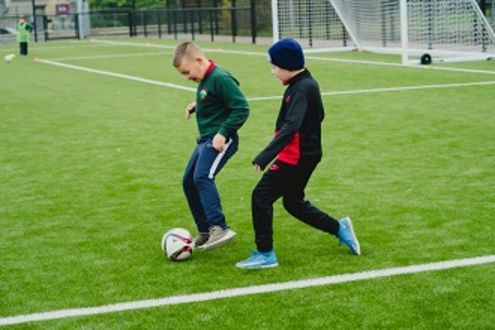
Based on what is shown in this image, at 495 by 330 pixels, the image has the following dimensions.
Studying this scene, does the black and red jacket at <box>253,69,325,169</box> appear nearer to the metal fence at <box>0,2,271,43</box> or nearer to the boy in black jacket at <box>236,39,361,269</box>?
the boy in black jacket at <box>236,39,361,269</box>

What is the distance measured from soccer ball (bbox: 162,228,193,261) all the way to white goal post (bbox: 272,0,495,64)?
47.1 ft

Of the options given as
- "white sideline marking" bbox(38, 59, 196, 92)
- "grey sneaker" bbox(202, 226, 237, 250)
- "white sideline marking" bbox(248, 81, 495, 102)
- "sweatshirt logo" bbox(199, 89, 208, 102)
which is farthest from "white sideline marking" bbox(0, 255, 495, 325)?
"white sideline marking" bbox(38, 59, 196, 92)

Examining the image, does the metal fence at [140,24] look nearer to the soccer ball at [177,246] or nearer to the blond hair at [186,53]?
the blond hair at [186,53]

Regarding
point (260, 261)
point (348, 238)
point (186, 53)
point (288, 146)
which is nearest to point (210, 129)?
point (186, 53)

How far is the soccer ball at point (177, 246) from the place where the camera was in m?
5.85

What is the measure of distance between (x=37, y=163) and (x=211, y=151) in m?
4.59

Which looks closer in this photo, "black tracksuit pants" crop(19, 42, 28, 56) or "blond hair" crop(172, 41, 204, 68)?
"blond hair" crop(172, 41, 204, 68)

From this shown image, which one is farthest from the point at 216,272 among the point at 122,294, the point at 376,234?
the point at 376,234

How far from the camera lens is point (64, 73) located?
78.8 ft

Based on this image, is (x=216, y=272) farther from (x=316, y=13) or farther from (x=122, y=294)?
(x=316, y=13)

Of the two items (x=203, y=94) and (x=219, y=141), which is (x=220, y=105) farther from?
(x=219, y=141)

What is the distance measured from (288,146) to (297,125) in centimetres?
24

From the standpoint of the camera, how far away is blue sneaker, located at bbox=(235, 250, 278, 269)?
5570mm

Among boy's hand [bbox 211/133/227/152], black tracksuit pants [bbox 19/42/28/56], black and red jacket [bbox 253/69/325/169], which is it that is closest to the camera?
black and red jacket [bbox 253/69/325/169]
